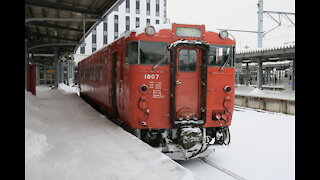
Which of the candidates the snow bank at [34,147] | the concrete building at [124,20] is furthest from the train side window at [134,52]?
the concrete building at [124,20]

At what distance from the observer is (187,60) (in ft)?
21.1

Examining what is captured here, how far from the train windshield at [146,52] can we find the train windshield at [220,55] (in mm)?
1047

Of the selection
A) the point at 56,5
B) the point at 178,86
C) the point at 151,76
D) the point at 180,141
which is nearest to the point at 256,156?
the point at 180,141

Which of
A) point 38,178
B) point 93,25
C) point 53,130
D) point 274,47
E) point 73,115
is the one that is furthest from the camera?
point 274,47

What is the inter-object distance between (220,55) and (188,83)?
39.2 inches

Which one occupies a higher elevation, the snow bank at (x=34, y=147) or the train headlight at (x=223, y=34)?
the train headlight at (x=223, y=34)

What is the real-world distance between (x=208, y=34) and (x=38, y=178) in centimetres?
452

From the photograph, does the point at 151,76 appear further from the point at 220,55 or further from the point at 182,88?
the point at 220,55

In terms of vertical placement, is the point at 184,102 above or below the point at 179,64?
below

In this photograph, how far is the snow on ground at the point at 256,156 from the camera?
584 centimetres

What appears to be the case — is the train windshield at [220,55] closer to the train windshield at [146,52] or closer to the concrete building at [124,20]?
the train windshield at [146,52]

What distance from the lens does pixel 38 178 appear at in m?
3.91
